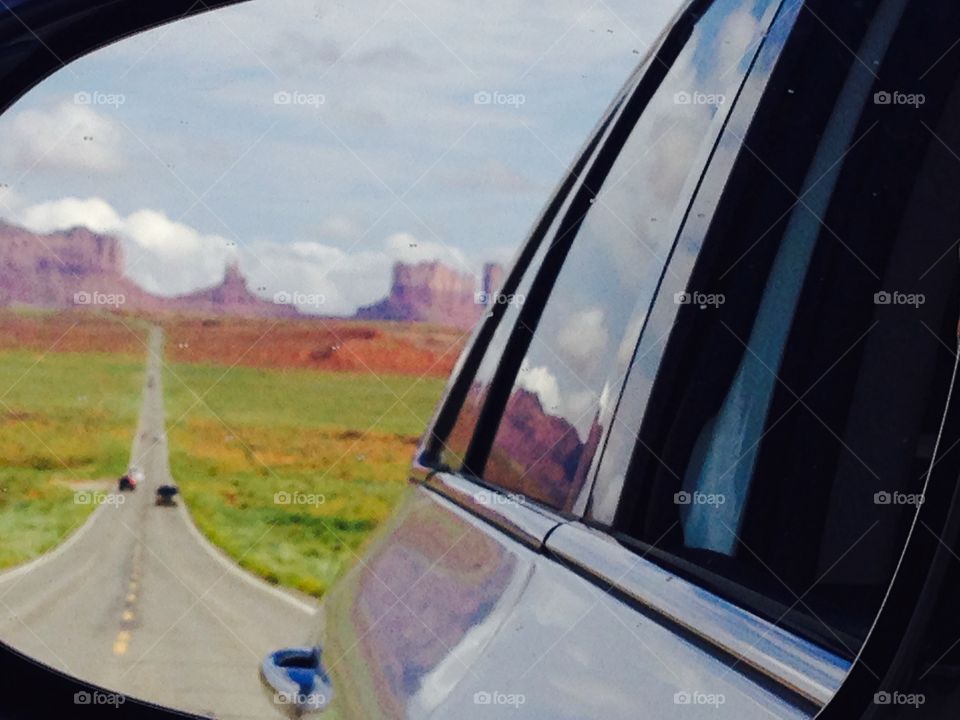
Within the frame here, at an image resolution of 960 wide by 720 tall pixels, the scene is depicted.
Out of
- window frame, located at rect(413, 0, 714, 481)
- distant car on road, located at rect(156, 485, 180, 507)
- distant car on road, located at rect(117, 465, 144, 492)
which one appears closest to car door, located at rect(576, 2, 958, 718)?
window frame, located at rect(413, 0, 714, 481)

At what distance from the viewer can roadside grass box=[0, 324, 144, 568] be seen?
27.1 meters

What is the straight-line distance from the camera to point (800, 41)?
178cm

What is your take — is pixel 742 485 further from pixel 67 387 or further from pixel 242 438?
pixel 67 387

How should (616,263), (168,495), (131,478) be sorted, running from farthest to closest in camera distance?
(131,478), (168,495), (616,263)

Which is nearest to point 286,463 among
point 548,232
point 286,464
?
point 286,464

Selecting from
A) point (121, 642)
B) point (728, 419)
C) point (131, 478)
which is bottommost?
point (131, 478)

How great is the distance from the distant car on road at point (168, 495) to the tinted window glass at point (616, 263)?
31.7m

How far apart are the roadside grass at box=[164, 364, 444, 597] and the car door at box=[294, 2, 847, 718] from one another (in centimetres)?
1226

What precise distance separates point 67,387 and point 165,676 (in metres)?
18.7

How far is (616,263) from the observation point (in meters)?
2.23

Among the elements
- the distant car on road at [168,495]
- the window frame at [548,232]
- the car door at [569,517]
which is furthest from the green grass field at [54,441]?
the car door at [569,517]

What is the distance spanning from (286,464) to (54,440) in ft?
28.5

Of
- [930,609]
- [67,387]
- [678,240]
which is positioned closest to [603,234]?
[678,240]

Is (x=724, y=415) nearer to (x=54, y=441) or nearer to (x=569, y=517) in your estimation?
(x=569, y=517)
